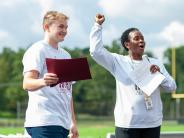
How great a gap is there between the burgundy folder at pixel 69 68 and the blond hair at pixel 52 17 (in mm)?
365

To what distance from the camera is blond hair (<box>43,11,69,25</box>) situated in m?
4.92

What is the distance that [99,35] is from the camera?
18.7 ft

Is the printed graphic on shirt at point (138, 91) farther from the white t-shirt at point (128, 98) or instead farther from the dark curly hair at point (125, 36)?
the dark curly hair at point (125, 36)

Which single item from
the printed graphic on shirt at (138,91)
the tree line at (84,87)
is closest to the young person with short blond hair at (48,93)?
the printed graphic on shirt at (138,91)

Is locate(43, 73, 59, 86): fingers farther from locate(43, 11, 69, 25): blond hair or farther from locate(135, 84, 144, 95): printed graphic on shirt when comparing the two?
Answer: locate(135, 84, 144, 95): printed graphic on shirt

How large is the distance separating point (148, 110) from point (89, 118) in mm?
55603

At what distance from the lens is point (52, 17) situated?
4.93m

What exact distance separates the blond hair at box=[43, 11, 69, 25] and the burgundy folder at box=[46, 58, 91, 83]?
365 mm

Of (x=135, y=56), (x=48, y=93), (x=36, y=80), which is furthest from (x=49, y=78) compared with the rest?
(x=135, y=56)

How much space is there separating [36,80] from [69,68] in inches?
11.4

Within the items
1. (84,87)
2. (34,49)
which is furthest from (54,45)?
(84,87)

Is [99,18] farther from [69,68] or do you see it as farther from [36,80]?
[36,80]

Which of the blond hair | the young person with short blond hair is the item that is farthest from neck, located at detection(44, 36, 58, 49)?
the blond hair

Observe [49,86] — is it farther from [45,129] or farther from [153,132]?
[153,132]
